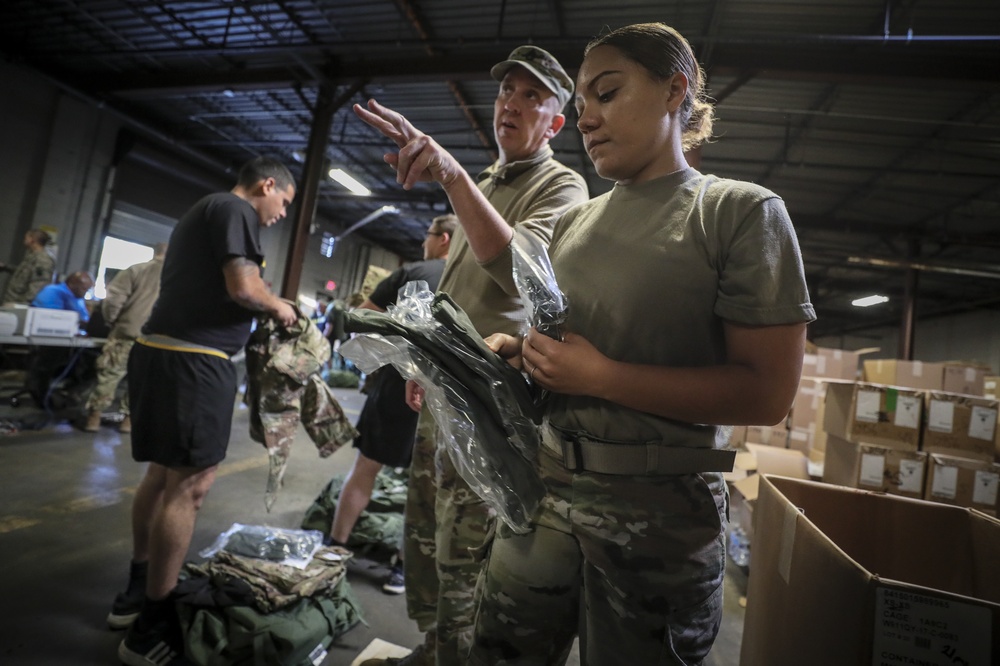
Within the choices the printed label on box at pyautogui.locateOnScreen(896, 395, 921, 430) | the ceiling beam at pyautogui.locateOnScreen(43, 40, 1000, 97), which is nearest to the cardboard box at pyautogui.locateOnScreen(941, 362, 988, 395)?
the printed label on box at pyautogui.locateOnScreen(896, 395, 921, 430)

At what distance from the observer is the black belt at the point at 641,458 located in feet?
2.58

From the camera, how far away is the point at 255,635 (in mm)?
1713

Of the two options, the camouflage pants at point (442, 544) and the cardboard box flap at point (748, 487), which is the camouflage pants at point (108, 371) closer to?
the camouflage pants at point (442, 544)

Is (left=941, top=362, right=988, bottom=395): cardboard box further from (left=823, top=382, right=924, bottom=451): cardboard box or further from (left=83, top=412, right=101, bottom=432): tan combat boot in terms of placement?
(left=83, top=412, right=101, bottom=432): tan combat boot

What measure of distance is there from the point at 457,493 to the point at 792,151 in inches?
283

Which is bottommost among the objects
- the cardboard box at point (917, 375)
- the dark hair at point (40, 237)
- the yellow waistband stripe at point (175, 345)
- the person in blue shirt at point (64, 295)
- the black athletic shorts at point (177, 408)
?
the black athletic shorts at point (177, 408)

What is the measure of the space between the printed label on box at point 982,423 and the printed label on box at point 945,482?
0.89ft

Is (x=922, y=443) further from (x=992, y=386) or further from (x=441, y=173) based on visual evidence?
(x=992, y=386)

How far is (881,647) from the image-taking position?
722 mm

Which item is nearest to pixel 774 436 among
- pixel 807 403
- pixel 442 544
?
pixel 807 403

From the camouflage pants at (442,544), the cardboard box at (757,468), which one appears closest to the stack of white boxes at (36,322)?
the camouflage pants at (442,544)

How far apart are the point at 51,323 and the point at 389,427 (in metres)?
4.29

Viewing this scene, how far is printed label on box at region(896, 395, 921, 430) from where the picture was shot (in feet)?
10.3

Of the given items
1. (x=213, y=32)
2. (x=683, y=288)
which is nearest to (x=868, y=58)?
(x=683, y=288)
